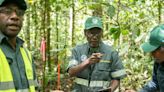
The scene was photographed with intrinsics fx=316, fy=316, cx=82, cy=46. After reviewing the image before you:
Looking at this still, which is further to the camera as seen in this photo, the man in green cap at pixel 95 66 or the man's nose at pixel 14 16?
the man in green cap at pixel 95 66

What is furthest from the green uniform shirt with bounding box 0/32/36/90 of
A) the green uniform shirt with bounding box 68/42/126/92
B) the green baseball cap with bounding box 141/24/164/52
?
the green uniform shirt with bounding box 68/42/126/92

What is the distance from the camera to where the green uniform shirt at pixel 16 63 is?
248cm

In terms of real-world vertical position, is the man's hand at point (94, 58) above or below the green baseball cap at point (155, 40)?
below

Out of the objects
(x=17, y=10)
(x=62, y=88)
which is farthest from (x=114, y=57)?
(x=62, y=88)

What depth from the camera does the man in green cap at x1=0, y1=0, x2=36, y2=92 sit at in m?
2.39

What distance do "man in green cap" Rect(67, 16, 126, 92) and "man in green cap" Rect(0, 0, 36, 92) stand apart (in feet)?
3.79

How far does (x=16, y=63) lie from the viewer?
8.36 ft

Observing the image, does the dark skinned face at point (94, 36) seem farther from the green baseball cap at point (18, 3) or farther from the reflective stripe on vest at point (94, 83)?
the green baseball cap at point (18, 3)

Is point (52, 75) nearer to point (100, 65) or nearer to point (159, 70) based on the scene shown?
point (100, 65)

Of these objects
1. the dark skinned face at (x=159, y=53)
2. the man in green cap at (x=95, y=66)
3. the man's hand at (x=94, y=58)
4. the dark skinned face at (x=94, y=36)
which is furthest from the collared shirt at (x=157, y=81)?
the dark skinned face at (x=94, y=36)

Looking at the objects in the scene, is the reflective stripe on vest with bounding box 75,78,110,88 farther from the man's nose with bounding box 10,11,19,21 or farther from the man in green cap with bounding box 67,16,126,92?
the man's nose with bounding box 10,11,19,21

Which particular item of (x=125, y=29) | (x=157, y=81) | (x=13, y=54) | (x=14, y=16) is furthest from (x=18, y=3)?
(x=125, y=29)

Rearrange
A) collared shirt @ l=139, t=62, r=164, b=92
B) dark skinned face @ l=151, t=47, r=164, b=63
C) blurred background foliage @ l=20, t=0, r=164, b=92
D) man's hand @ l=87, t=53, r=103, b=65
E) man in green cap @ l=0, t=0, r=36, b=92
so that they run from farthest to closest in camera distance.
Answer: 1. blurred background foliage @ l=20, t=0, r=164, b=92
2. man's hand @ l=87, t=53, r=103, b=65
3. collared shirt @ l=139, t=62, r=164, b=92
4. dark skinned face @ l=151, t=47, r=164, b=63
5. man in green cap @ l=0, t=0, r=36, b=92

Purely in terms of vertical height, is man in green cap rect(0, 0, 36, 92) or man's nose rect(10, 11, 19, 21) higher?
man's nose rect(10, 11, 19, 21)
